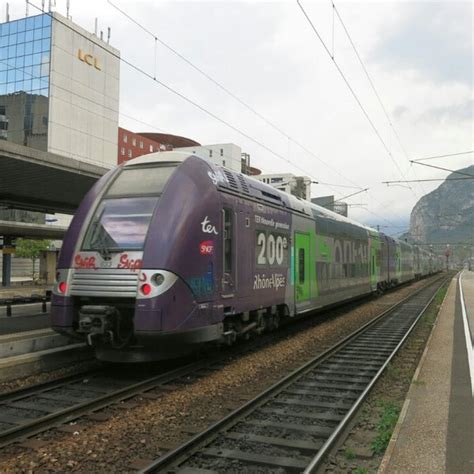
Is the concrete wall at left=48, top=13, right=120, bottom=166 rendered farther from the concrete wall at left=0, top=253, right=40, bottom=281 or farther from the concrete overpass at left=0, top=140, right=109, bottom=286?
the concrete overpass at left=0, top=140, right=109, bottom=286

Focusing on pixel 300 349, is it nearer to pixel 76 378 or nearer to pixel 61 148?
pixel 76 378

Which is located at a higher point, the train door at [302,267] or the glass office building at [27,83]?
the glass office building at [27,83]

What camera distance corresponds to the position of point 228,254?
8.70 meters

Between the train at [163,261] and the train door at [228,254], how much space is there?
0.02 meters

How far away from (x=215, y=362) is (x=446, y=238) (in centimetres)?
13009

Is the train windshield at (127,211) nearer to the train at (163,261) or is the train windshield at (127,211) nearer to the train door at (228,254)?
the train at (163,261)

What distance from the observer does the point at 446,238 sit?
129m

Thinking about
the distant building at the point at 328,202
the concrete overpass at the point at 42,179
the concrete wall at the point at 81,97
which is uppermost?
the concrete wall at the point at 81,97

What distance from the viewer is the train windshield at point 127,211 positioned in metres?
7.61

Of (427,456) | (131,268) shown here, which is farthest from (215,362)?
(427,456)

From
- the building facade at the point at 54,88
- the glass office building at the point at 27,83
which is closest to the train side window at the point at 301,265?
the building facade at the point at 54,88

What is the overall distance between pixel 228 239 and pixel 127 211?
1748 mm

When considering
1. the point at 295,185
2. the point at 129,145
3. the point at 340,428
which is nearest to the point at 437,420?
the point at 340,428

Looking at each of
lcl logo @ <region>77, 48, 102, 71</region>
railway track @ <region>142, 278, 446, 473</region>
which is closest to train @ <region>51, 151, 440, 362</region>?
railway track @ <region>142, 278, 446, 473</region>
